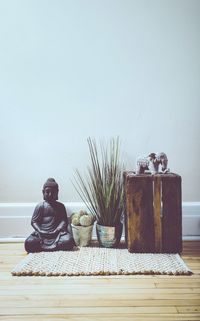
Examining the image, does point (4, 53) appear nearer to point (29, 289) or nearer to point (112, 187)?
point (112, 187)

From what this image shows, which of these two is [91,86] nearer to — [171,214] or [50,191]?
[50,191]

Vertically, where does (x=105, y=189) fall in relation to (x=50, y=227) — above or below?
above

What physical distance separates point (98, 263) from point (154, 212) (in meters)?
0.49

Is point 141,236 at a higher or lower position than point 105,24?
lower

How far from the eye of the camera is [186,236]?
8.21 ft

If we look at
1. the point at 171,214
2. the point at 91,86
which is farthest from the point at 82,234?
the point at 91,86

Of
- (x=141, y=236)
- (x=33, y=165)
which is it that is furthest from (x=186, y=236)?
(x=33, y=165)

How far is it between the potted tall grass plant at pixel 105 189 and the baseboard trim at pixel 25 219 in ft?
0.51

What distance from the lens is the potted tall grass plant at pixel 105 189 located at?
2.26 m

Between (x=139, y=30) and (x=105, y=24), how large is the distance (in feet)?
0.90

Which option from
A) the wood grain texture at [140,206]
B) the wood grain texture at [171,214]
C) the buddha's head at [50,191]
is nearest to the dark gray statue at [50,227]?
the buddha's head at [50,191]

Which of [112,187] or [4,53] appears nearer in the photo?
[112,187]

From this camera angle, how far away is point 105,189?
231 cm

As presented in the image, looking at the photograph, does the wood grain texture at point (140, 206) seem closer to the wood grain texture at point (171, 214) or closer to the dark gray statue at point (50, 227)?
the wood grain texture at point (171, 214)
